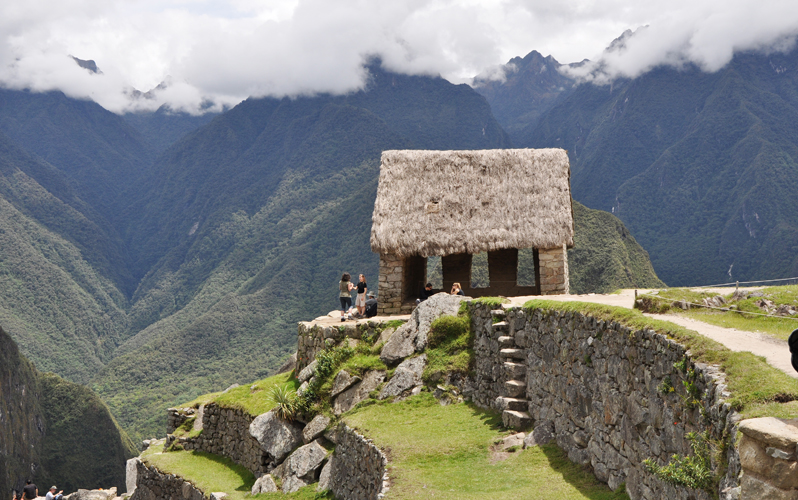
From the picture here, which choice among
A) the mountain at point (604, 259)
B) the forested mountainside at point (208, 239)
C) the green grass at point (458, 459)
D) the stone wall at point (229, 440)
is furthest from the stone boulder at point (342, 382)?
the forested mountainside at point (208, 239)

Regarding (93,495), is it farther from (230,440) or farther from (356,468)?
(356,468)

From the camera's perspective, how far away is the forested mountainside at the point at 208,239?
86875mm

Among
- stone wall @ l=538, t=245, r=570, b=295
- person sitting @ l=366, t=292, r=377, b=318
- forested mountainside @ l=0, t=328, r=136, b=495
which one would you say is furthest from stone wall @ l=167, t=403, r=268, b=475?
forested mountainside @ l=0, t=328, r=136, b=495

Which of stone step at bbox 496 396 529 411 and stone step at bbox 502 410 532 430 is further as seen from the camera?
stone step at bbox 496 396 529 411

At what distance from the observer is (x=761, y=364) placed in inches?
233

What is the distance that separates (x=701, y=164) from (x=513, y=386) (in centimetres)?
8394

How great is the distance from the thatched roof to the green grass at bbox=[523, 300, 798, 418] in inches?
414

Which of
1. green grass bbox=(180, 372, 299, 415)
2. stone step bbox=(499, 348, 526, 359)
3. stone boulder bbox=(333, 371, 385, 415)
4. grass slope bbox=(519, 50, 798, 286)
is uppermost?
grass slope bbox=(519, 50, 798, 286)

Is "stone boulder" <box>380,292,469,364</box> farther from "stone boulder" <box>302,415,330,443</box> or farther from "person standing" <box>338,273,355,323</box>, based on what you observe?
"person standing" <box>338,273,355,323</box>

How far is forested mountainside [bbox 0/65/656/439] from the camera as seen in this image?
86.9 metres

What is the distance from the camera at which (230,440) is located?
18125 millimetres

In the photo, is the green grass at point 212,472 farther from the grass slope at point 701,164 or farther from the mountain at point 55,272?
the mountain at point 55,272

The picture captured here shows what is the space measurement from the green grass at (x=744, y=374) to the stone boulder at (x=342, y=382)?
8.24 metres

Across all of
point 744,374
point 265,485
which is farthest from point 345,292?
point 744,374
